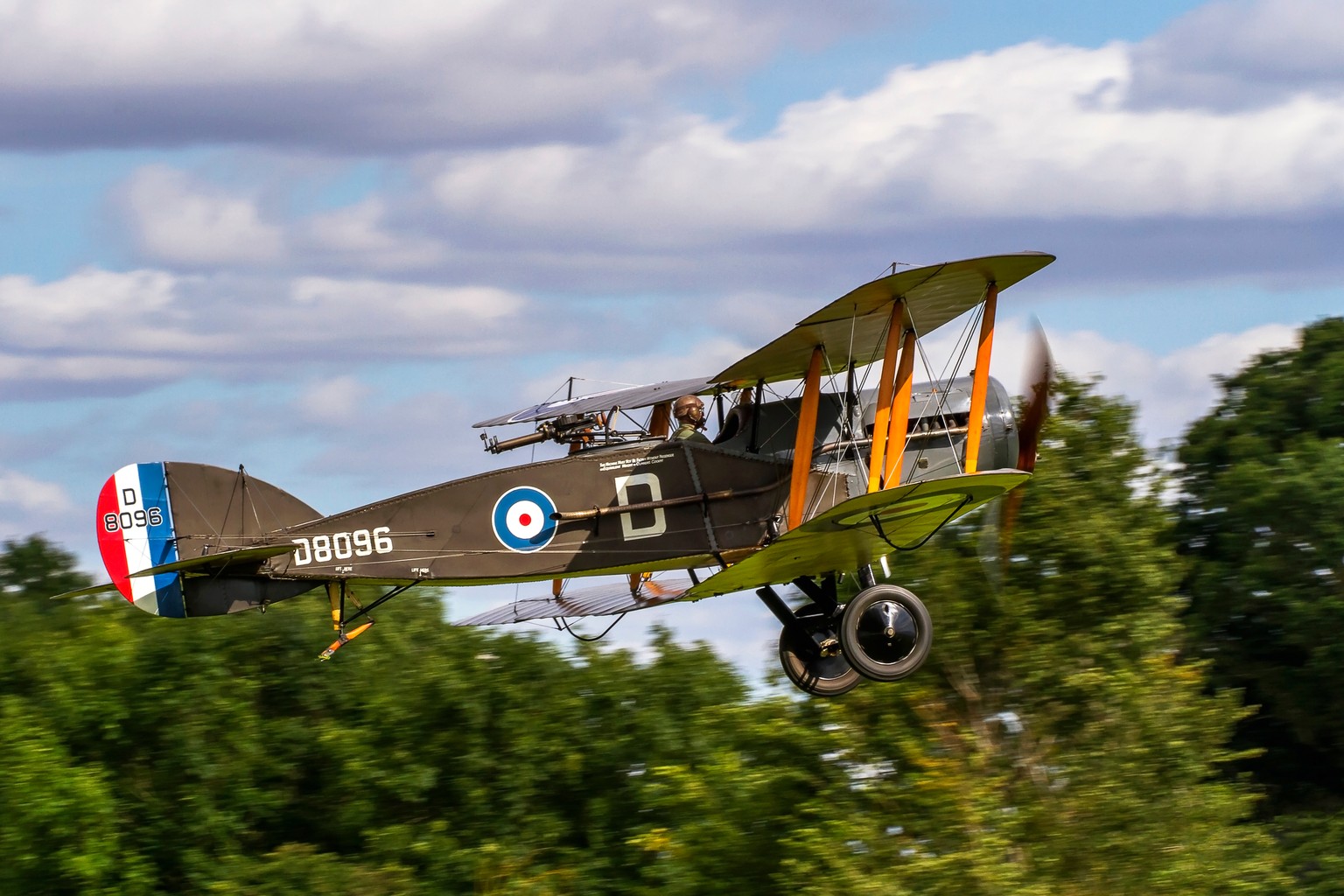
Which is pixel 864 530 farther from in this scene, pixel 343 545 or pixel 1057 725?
pixel 1057 725

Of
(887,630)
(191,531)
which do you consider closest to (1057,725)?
(887,630)

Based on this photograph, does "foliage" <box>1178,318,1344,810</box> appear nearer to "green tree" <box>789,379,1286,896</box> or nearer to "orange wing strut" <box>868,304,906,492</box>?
"green tree" <box>789,379,1286,896</box>

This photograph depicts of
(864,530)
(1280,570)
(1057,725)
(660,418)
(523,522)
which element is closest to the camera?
(864,530)

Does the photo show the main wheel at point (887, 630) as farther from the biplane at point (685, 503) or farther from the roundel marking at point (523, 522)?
the roundel marking at point (523, 522)

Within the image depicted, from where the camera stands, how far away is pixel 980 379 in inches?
470

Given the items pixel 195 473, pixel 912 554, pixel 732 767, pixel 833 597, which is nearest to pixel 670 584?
pixel 833 597

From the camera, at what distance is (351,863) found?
25.4 metres

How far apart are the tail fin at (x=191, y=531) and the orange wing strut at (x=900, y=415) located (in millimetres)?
4475

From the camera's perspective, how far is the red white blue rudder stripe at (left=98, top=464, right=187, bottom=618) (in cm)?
1238

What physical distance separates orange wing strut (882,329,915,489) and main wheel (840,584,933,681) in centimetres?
92

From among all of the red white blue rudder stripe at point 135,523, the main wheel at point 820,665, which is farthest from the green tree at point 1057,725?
the red white blue rudder stripe at point 135,523

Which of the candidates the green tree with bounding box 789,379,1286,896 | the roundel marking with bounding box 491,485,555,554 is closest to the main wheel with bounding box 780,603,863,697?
the roundel marking with bounding box 491,485,555,554

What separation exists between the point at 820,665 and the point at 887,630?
130 centimetres

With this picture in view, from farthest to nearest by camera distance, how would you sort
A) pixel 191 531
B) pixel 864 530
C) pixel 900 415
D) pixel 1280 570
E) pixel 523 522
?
pixel 1280 570 → pixel 191 531 → pixel 523 522 → pixel 900 415 → pixel 864 530
